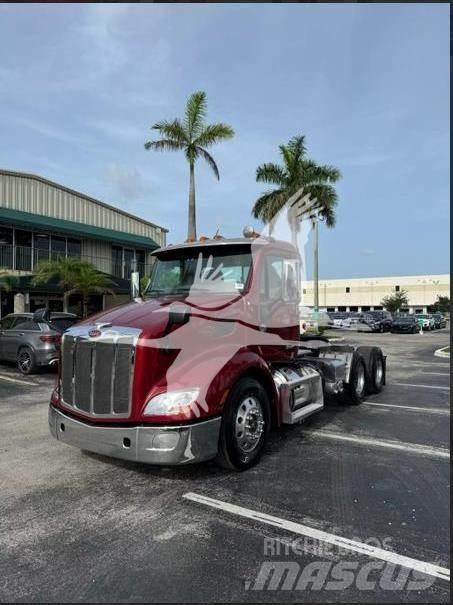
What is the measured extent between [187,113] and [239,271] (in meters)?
18.4

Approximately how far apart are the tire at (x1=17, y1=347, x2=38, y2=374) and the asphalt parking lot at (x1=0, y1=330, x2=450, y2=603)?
5934 millimetres

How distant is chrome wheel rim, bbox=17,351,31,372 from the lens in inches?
477

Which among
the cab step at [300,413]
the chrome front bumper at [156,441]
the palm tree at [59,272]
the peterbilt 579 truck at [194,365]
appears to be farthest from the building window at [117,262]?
the chrome front bumper at [156,441]

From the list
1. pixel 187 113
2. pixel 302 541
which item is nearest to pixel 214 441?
pixel 302 541

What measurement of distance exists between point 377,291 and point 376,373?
104261 millimetres

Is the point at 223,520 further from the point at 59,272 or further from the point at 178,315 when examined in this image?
the point at 59,272

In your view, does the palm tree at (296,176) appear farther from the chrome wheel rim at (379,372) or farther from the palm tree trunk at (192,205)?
the chrome wheel rim at (379,372)

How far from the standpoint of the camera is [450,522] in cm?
386

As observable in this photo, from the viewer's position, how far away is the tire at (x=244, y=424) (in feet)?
15.4

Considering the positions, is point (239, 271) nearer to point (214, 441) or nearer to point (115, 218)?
point (214, 441)

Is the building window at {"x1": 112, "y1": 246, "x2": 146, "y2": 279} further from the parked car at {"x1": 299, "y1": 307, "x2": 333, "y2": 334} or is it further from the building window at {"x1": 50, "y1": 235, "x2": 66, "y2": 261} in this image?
the parked car at {"x1": 299, "y1": 307, "x2": 333, "y2": 334}

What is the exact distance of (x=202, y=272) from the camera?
18.9 ft

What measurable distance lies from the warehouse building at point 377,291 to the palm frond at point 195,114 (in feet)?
266

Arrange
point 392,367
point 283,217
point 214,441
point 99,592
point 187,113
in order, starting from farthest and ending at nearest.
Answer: point 187,113
point 392,367
point 283,217
point 214,441
point 99,592
